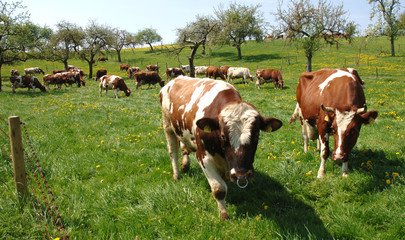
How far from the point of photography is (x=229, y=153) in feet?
10.2

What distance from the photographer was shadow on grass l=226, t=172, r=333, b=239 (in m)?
3.11

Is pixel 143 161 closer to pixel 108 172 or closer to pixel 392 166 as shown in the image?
pixel 108 172

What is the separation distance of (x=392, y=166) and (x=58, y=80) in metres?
29.0

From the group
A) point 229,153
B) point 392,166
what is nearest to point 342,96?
point 392,166

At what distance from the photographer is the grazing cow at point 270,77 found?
20487 millimetres

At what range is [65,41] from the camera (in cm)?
3556

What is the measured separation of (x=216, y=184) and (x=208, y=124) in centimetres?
93

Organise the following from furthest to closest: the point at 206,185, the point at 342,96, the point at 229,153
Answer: the point at 342,96, the point at 206,185, the point at 229,153

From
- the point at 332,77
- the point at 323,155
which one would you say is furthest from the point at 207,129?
the point at 332,77

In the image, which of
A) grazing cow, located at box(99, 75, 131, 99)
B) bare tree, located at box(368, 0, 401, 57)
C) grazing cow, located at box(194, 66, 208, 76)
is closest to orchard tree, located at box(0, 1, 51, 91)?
grazing cow, located at box(99, 75, 131, 99)

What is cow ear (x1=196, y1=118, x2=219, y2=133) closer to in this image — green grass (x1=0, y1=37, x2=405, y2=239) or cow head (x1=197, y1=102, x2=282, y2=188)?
cow head (x1=197, y1=102, x2=282, y2=188)

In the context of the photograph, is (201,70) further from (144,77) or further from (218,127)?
(218,127)

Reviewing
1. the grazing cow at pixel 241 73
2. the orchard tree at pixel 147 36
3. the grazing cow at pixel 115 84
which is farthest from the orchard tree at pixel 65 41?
the orchard tree at pixel 147 36

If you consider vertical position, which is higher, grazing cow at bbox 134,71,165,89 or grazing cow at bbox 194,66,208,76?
grazing cow at bbox 194,66,208,76
